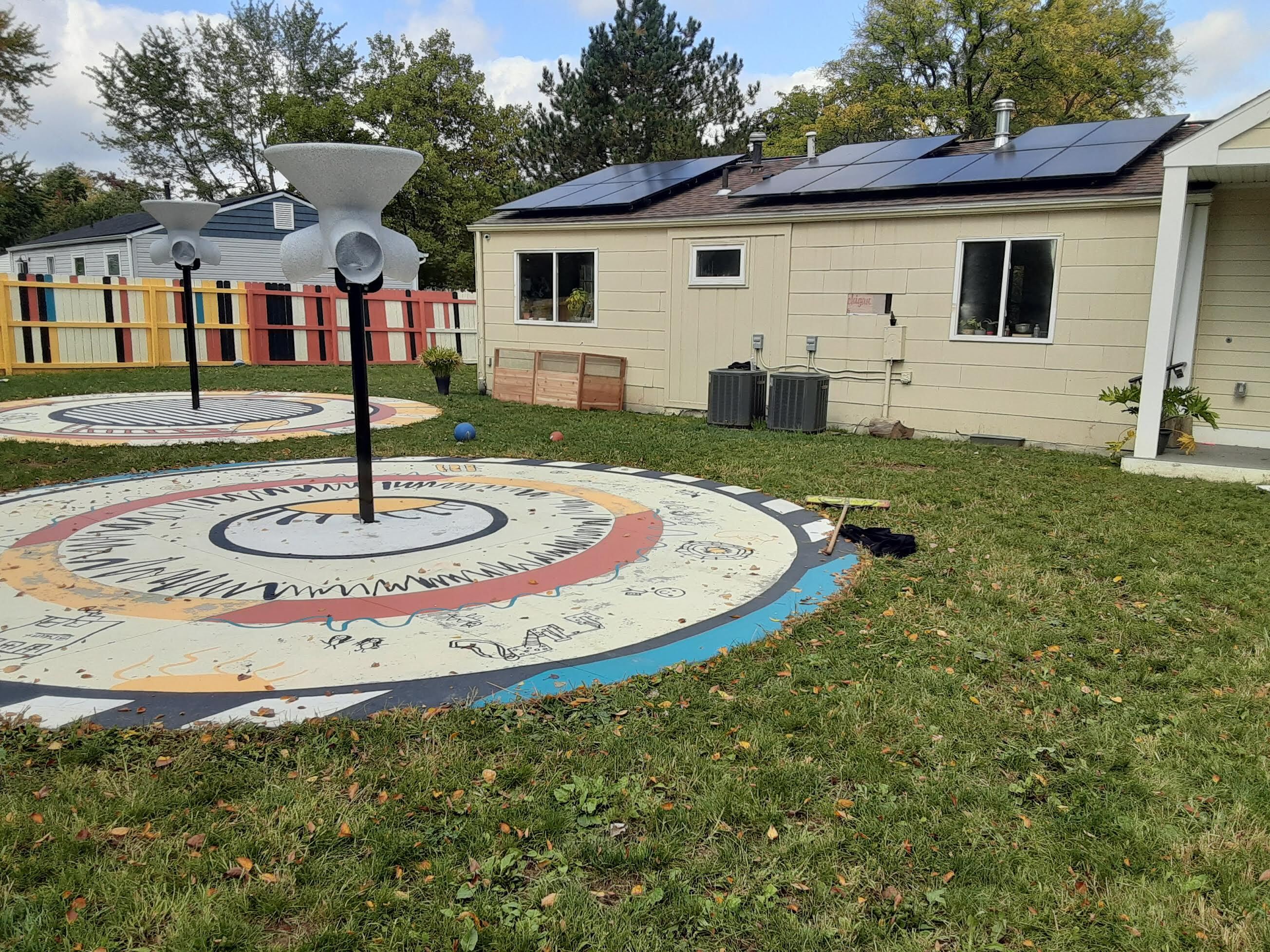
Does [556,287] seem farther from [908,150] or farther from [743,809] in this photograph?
[743,809]

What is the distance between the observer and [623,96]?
96.7 ft

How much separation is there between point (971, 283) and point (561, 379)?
598cm

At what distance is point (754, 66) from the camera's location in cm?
3219

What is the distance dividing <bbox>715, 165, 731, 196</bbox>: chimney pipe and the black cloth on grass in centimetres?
820

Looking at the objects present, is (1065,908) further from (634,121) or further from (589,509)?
(634,121)

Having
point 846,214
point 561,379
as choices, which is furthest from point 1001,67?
point 561,379

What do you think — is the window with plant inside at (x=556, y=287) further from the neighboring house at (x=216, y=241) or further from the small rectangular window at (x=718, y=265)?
the neighboring house at (x=216, y=241)

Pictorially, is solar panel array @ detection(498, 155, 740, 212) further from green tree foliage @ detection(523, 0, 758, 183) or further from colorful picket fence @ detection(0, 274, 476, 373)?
green tree foliage @ detection(523, 0, 758, 183)

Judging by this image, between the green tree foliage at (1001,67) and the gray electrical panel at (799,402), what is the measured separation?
953 inches

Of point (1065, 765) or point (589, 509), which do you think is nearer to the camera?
point (1065, 765)

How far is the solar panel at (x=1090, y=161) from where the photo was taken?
937 centimetres

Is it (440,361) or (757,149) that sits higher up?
(757,149)

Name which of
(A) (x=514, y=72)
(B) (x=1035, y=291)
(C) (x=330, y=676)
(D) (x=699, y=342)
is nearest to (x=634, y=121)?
(A) (x=514, y=72)

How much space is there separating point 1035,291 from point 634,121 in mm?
22004
